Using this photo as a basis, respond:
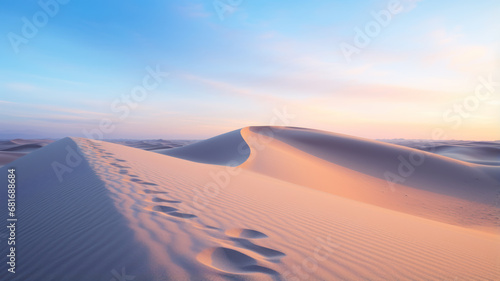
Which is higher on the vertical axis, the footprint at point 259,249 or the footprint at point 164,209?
the footprint at point 259,249

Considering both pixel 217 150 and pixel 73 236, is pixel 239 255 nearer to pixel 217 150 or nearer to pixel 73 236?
pixel 73 236

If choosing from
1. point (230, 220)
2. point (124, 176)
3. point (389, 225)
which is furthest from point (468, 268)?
point (124, 176)

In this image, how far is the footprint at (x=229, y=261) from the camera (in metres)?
2.00

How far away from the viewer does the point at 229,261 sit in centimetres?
213

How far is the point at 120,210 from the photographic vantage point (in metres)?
2.96

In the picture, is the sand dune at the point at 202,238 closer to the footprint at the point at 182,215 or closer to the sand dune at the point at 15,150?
the footprint at the point at 182,215

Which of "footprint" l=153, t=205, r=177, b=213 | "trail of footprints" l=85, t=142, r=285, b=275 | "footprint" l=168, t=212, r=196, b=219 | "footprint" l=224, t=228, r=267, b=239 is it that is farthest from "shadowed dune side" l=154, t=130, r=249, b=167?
"trail of footprints" l=85, t=142, r=285, b=275

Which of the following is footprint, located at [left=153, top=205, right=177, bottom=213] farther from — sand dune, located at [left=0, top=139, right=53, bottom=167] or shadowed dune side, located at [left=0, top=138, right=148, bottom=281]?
sand dune, located at [left=0, top=139, right=53, bottom=167]

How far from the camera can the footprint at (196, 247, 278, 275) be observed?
78.6 inches

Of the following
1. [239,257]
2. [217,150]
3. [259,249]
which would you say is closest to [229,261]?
[239,257]

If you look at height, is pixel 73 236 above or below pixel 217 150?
below

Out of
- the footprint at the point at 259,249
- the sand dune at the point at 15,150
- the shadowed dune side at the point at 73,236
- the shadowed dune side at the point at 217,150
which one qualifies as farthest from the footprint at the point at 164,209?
the sand dune at the point at 15,150

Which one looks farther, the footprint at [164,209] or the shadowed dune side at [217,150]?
the shadowed dune side at [217,150]

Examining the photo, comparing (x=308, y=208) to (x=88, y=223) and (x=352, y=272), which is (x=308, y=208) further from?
(x=88, y=223)
